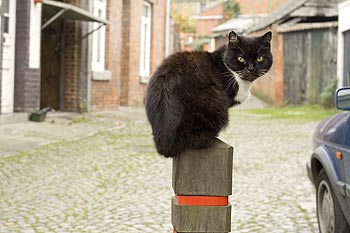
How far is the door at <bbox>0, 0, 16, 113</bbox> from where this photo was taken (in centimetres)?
1336

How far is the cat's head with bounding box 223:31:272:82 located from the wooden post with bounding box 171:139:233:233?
605 mm

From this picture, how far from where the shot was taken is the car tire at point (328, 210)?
501cm

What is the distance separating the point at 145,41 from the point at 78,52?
6.90 meters

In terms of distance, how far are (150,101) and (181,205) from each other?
2.02ft

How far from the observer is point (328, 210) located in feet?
17.4

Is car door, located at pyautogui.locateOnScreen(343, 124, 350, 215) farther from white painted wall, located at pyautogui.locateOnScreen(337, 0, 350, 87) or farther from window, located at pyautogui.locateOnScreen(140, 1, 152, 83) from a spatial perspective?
window, located at pyautogui.locateOnScreen(140, 1, 152, 83)

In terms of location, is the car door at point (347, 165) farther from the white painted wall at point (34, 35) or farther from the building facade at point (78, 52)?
the white painted wall at point (34, 35)

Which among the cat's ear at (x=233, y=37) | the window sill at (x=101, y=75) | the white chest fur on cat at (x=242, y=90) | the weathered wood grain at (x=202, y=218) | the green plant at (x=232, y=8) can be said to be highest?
the green plant at (x=232, y=8)

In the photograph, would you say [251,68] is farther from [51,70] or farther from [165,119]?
[51,70]

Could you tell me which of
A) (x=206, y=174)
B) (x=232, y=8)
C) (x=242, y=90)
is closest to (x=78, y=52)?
(x=242, y=90)

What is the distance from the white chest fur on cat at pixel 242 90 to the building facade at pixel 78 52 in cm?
1032

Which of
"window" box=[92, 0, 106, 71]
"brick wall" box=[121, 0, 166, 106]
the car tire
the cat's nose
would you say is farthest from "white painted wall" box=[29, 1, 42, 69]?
the cat's nose

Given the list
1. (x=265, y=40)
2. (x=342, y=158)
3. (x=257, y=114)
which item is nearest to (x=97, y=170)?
(x=342, y=158)

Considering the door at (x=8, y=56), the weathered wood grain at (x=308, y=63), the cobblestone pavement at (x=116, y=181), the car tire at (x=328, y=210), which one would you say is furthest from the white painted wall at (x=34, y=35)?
the weathered wood grain at (x=308, y=63)
